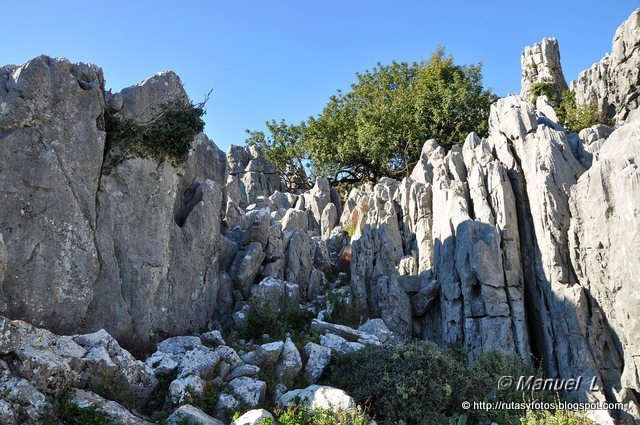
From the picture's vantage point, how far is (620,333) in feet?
57.4

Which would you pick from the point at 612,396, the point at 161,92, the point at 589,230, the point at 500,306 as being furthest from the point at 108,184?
the point at 612,396

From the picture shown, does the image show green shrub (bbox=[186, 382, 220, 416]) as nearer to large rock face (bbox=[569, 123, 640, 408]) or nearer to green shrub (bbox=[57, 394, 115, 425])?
green shrub (bbox=[57, 394, 115, 425])

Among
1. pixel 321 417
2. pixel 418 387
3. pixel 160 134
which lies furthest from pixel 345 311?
pixel 160 134

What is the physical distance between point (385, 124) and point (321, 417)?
3221 cm

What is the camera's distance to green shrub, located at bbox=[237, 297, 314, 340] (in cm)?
1877

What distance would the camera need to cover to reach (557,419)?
13344mm

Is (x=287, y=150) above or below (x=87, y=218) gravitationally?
above

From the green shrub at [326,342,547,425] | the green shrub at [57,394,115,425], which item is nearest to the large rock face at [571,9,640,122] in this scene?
the green shrub at [326,342,547,425]

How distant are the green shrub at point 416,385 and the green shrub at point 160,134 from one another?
29.2ft

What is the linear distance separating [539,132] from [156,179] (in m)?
15.5

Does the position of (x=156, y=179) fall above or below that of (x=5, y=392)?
above

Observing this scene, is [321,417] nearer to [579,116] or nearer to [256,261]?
[256,261]

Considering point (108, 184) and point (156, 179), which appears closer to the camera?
point (108, 184)

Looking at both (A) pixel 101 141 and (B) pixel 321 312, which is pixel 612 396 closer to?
(B) pixel 321 312
